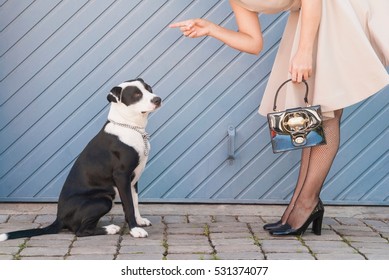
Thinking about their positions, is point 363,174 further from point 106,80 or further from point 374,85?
point 106,80

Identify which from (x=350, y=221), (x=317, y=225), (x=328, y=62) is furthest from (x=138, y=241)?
(x=350, y=221)

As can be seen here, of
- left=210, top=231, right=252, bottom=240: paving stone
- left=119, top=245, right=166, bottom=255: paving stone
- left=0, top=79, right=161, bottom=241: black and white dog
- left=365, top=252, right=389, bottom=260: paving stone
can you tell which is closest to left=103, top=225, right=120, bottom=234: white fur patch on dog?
left=0, top=79, right=161, bottom=241: black and white dog

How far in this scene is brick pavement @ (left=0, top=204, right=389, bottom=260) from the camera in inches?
163

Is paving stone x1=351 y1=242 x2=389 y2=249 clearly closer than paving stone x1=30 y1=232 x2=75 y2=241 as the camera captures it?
Yes

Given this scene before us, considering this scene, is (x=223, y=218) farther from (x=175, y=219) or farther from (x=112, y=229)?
(x=112, y=229)

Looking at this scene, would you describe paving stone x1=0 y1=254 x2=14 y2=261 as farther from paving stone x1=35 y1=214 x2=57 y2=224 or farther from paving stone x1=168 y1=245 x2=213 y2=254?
paving stone x1=35 y1=214 x2=57 y2=224

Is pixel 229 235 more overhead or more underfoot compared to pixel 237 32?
more underfoot

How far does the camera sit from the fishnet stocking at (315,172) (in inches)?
176

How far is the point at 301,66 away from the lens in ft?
14.1

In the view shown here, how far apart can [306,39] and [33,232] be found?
76.2 inches

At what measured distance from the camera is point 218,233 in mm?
4719

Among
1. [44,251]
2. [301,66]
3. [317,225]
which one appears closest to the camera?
[44,251]

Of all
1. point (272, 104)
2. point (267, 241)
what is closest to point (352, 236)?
point (267, 241)

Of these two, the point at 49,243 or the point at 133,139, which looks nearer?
the point at 49,243
